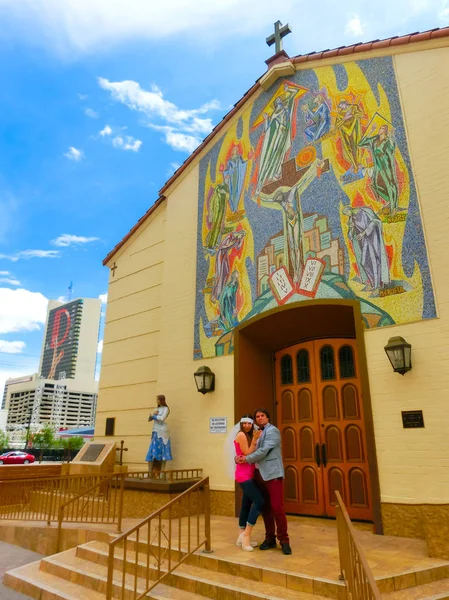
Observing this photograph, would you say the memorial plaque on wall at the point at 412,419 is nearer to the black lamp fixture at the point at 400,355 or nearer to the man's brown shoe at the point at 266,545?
the black lamp fixture at the point at 400,355

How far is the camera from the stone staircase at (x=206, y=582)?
4.16 metres

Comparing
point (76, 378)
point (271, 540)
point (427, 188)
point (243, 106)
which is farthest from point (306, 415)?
point (76, 378)

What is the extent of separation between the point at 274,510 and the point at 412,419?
2475 mm

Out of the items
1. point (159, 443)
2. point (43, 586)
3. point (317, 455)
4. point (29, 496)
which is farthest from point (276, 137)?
point (29, 496)

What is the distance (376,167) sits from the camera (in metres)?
7.62

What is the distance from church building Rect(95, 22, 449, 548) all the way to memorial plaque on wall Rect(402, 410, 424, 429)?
3cm

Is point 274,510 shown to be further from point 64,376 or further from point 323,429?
point 64,376

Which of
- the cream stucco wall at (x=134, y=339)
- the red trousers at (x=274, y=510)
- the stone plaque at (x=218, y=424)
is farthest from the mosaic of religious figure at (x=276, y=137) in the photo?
the red trousers at (x=274, y=510)

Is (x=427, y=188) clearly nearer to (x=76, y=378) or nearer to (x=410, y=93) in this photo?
(x=410, y=93)

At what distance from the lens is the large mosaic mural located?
7043 millimetres

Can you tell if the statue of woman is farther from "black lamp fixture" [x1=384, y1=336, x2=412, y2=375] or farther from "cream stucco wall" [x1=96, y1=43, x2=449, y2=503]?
"black lamp fixture" [x1=384, y1=336, x2=412, y2=375]

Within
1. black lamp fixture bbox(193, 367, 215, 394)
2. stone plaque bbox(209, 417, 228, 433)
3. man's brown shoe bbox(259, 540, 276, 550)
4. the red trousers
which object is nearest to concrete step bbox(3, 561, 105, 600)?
man's brown shoe bbox(259, 540, 276, 550)

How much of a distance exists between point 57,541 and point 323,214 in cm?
740

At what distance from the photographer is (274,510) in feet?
17.2
